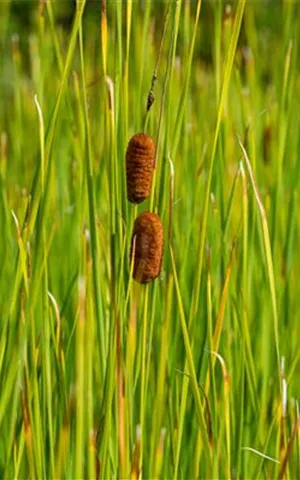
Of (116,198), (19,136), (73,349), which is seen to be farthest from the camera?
(19,136)

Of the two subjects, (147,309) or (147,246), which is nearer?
(147,246)

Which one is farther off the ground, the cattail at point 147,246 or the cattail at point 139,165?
the cattail at point 139,165

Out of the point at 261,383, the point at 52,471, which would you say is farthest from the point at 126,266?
the point at 261,383

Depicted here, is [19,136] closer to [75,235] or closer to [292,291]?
[75,235]

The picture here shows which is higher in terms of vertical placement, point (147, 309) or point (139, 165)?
point (139, 165)
